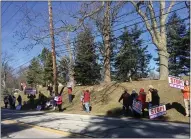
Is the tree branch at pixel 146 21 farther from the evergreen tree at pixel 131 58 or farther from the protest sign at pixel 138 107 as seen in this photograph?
the evergreen tree at pixel 131 58

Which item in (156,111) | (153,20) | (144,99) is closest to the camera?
(156,111)

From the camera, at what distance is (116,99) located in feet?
91.6

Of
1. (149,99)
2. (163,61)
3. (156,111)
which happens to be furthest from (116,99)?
(156,111)

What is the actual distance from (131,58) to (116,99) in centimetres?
2035

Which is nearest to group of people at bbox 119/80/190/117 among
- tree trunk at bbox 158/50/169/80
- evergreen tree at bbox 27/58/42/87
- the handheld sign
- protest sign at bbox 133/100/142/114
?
protest sign at bbox 133/100/142/114

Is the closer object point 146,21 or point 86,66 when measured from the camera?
point 146,21

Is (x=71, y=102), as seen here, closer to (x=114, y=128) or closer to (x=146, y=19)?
(x=146, y=19)

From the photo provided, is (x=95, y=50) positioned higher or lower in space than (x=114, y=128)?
higher

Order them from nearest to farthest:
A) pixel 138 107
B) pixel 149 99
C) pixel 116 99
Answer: pixel 138 107
pixel 149 99
pixel 116 99

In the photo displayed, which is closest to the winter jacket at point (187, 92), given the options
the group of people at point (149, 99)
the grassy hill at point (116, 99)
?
the group of people at point (149, 99)

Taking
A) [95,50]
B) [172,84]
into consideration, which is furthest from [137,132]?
[95,50]

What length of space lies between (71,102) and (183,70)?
18.9 metres

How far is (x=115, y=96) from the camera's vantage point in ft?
94.7

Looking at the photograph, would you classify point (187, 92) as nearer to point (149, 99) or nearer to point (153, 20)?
point (149, 99)
